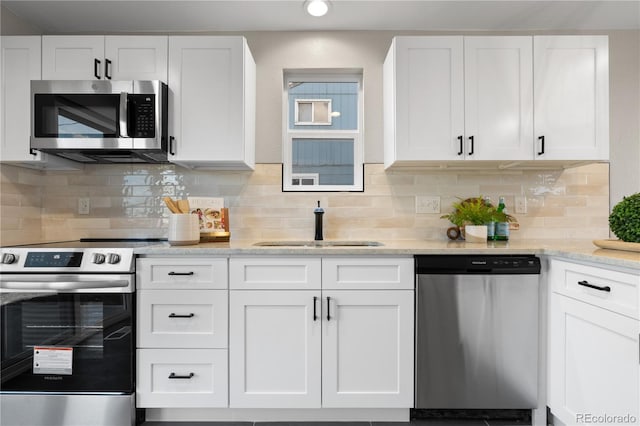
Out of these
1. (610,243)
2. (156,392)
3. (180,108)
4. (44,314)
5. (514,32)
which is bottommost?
(156,392)

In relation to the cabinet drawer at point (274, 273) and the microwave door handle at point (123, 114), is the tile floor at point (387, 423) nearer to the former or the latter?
the cabinet drawer at point (274, 273)

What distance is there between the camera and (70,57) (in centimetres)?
215

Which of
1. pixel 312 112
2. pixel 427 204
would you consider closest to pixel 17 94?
pixel 312 112

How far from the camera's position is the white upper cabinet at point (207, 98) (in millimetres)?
2156

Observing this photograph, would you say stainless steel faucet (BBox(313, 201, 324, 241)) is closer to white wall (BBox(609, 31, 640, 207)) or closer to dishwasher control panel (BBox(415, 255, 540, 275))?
dishwasher control panel (BBox(415, 255, 540, 275))

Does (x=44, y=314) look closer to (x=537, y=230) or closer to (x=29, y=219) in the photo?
(x=29, y=219)

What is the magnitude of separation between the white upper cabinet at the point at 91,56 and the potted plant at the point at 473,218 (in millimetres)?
2069

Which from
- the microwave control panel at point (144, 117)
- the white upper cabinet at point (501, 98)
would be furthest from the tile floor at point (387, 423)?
the microwave control panel at point (144, 117)

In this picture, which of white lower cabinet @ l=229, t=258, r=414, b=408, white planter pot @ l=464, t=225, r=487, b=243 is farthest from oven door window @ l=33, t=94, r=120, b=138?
white planter pot @ l=464, t=225, r=487, b=243

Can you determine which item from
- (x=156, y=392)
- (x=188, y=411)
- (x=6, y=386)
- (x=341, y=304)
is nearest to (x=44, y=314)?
(x=6, y=386)

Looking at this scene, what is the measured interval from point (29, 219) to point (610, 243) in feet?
11.0

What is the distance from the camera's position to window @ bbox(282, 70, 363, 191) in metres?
2.58

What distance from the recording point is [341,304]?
1.85 meters

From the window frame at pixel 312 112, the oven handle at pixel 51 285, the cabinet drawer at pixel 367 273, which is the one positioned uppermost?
the window frame at pixel 312 112
